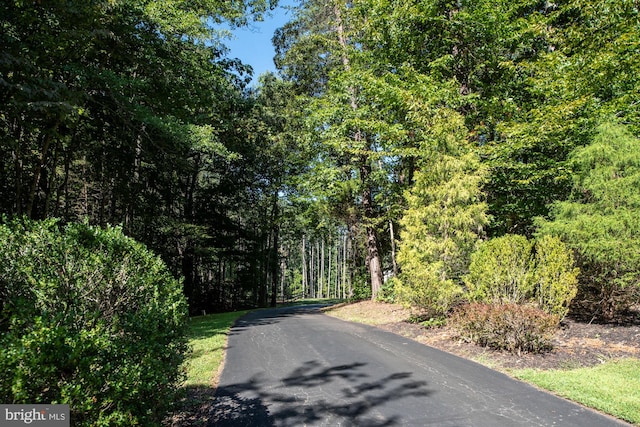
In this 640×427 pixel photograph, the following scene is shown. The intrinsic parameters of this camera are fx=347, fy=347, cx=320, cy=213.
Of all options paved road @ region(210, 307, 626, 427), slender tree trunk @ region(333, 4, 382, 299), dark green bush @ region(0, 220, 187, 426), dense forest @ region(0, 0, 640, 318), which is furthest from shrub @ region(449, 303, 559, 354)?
slender tree trunk @ region(333, 4, 382, 299)

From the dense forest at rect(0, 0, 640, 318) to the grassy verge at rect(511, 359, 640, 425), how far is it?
88.1 inches

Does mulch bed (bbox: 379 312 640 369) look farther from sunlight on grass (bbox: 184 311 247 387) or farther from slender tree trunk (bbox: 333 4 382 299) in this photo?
slender tree trunk (bbox: 333 4 382 299)

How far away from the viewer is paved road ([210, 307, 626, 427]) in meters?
3.81

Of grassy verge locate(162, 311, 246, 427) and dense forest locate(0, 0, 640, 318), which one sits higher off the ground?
dense forest locate(0, 0, 640, 318)

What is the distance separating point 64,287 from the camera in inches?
106

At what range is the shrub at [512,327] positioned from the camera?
6293mm

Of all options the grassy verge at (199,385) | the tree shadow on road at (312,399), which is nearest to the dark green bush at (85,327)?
the grassy verge at (199,385)

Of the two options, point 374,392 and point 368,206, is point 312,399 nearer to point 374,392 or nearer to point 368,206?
point 374,392

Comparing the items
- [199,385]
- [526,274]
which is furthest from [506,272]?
[199,385]

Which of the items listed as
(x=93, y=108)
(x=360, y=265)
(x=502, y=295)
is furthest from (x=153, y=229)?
(x=502, y=295)

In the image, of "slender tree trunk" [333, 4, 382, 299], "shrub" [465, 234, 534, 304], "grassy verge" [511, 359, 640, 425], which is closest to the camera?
"grassy verge" [511, 359, 640, 425]

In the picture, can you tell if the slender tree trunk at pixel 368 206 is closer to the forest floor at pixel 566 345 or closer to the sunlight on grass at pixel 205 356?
the forest floor at pixel 566 345

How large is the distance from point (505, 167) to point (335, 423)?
10.4 meters

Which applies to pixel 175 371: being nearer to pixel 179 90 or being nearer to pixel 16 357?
pixel 16 357
